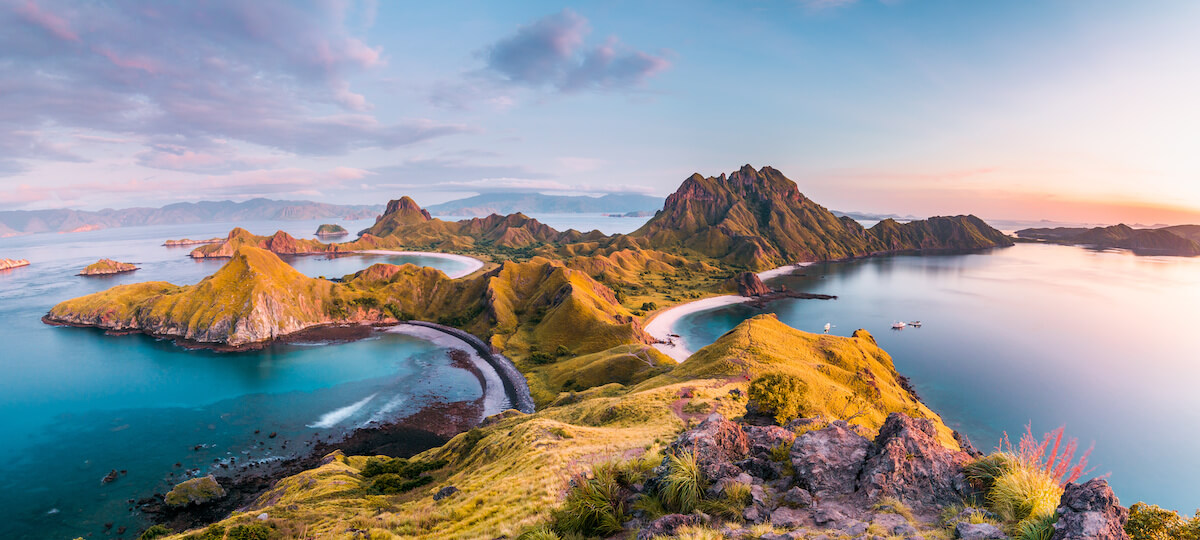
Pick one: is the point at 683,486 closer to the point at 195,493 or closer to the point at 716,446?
the point at 716,446

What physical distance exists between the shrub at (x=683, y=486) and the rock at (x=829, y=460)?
14.4 feet

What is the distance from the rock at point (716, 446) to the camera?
55.8ft

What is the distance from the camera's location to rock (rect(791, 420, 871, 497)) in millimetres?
16484

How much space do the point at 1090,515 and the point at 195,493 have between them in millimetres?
82983

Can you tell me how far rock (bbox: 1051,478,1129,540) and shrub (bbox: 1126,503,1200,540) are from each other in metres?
0.56

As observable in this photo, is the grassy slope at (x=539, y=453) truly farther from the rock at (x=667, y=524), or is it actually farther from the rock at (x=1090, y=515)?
the rock at (x=1090, y=515)

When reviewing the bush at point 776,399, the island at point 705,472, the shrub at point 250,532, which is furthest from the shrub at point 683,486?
the shrub at point 250,532

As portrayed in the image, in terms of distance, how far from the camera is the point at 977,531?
11.7 m

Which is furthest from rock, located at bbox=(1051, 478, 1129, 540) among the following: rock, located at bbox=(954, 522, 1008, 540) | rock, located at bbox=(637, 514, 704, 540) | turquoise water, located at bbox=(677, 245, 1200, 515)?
turquoise water, located at bbox=(677, 245, 1200, 515)

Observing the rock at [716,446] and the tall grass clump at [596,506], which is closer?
the tall grass clump at [596,506]

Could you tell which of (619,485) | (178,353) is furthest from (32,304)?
(619,485)

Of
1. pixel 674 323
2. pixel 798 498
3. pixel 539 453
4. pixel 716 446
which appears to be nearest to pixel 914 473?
pixel 798 498

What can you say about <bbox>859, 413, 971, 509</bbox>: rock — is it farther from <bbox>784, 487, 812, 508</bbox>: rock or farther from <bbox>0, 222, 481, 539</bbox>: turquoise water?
<bbox>0, 222, 481, 539</bbox>: turquoise water

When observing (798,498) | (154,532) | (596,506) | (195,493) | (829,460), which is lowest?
(195,493)
